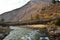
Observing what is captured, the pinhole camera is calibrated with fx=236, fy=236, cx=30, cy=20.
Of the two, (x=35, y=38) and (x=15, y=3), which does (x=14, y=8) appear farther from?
(x=35, y=38)

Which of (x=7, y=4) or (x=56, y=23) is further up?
(x=7, y=4)

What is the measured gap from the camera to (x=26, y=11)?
27.2 feet

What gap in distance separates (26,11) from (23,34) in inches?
67.6

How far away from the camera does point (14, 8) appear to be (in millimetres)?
8414

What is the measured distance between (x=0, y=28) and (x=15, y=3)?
1937 mm

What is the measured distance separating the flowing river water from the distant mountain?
66 centimetres

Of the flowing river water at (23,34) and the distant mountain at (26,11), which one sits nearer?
the flowing river water at (23,34)

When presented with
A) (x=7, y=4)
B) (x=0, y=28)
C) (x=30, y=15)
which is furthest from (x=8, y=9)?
(x=0, y=28)

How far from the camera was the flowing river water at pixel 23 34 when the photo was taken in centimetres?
639

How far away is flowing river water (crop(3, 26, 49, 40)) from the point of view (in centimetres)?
639

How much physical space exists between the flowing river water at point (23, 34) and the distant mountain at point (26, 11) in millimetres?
662

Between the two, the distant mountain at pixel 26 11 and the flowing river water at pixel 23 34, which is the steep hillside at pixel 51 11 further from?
the flowing river water at pixel 23 34

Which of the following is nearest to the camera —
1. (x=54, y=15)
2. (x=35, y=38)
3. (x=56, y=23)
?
(x=35, y=38)

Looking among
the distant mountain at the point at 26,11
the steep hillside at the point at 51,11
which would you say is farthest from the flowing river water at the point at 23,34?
the steep hillside at the point at 51,11
